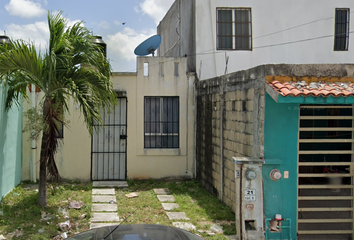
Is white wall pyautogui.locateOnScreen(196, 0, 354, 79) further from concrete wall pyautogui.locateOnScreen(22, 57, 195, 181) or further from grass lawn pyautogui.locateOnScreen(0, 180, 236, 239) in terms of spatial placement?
grass lawn pyautogui.locateOnScreen(0, 180, 236, 239)

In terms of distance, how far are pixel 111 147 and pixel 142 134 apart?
1.01 meters

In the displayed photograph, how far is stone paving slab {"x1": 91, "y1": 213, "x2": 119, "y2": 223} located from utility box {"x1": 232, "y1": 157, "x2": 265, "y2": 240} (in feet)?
8.58

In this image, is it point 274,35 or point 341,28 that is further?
point 341,28

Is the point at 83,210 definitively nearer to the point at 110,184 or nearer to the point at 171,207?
the point at 171,207

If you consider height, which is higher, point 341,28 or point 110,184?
point 341,28

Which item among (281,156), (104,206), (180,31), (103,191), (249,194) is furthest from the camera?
(180,31)

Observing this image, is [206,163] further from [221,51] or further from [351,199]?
[351,199]

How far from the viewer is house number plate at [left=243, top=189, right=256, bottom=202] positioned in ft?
21.6

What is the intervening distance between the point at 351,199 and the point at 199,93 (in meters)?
5.66

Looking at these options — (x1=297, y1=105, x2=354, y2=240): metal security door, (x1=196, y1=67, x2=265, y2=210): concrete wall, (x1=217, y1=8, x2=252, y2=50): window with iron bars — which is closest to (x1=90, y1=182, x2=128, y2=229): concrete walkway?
(x1=196, y1=67, x2=265, y2=210): concrete wall

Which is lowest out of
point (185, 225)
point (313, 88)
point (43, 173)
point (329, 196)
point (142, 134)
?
point (185, 225)

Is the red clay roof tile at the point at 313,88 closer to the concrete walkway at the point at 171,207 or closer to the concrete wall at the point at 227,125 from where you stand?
the concrete wall at the point at 227,125

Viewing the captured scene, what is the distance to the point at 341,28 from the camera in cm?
1279

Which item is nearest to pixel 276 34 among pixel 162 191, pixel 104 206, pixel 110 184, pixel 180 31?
pixel 180 31
